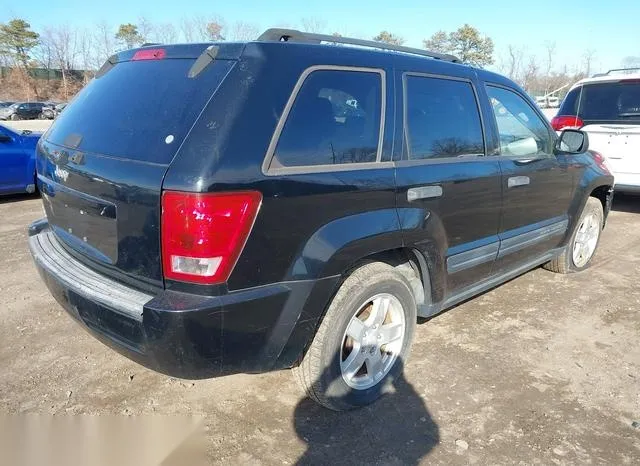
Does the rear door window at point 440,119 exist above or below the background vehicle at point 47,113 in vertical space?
above

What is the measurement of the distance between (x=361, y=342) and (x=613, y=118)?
6.16m

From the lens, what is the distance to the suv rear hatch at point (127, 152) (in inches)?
87.5

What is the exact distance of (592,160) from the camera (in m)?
4.75

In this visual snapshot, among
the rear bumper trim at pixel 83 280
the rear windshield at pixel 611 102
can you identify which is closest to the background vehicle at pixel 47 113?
the rear windshield at pixel 611 102

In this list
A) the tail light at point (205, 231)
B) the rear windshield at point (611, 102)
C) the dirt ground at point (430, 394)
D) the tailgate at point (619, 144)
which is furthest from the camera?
the rear windshield at point (611, 102)

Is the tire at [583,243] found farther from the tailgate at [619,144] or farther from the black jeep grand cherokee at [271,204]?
the tailgate at [619,144]

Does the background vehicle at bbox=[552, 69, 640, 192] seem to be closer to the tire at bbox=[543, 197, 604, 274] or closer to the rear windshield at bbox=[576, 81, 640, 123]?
the rear windshield at bbox=[576, 81, 640, 123]

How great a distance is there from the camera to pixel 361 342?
2.84 meters

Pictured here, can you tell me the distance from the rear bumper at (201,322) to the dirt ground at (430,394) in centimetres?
52

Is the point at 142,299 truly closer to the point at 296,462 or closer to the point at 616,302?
the point at 296,462

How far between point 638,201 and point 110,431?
360 inches

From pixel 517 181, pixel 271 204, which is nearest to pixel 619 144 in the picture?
pixel 517 181

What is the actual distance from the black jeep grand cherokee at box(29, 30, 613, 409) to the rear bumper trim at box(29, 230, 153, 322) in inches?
0.4

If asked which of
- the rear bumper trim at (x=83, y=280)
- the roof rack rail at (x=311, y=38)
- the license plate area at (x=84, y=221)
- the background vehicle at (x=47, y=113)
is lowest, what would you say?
the background vehicle at (x=47, y=113)
